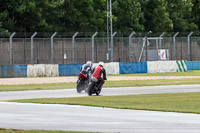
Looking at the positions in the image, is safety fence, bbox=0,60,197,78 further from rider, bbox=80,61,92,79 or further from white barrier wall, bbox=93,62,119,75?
rider, bbox=80,61,92,79

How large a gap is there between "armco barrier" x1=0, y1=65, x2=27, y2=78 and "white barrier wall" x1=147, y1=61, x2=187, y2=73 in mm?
10765

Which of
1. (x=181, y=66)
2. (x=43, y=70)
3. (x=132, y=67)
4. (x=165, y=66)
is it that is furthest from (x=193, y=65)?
(x=43, y=70)

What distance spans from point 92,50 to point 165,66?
6.07 metres

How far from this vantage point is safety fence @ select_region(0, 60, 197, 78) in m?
41.2

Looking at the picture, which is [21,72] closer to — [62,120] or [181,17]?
[62,120]

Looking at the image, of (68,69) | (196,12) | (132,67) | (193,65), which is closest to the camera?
(68,69)

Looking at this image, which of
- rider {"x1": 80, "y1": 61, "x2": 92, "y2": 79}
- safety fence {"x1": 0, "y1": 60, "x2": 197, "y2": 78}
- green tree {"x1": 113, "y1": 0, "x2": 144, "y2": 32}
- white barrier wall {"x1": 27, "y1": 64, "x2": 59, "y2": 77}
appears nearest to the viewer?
rider {"x1": 80, "y1": 61, "x2": 92, "y2": 79}

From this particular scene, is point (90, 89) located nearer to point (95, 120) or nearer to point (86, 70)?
point (86, 70)

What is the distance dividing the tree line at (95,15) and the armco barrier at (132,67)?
13.1m

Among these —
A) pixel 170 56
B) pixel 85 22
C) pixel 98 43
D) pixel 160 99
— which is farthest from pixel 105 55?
pixel 160 99

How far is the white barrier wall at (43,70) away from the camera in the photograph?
138ft

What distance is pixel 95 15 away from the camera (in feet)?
219

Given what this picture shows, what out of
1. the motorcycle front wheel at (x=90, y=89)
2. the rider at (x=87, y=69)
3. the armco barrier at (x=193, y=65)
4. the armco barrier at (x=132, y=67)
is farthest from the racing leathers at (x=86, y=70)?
the armco barrier at (x=193, y=65)

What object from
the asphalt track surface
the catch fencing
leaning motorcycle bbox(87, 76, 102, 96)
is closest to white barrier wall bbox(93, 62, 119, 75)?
the catch fencing
